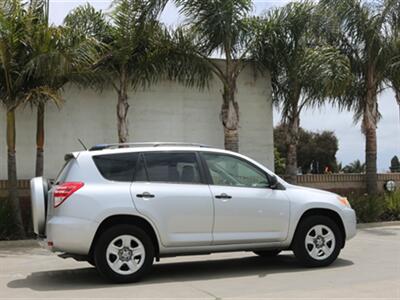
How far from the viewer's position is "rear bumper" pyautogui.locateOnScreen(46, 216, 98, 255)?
7.73 m

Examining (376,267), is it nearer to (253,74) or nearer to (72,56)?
(72,56)

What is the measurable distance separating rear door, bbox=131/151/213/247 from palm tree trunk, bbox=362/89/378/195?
1075cm

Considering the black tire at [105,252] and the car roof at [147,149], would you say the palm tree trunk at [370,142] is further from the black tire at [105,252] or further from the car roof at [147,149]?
the black tire at [105,252]

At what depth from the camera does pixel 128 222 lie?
26.5 ft

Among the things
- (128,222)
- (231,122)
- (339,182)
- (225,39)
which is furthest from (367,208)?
(128,222)

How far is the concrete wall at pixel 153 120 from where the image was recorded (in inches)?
615

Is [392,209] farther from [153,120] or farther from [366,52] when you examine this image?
[153,120]

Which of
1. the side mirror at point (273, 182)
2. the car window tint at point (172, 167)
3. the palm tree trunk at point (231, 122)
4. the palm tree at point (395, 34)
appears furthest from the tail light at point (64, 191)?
the palm tree at point (395, 34)

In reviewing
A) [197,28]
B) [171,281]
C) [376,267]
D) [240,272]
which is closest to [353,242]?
[376,267]

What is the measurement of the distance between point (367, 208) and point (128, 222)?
1020 centimetres

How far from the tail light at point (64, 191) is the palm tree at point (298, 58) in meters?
9.39

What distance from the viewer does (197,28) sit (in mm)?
15320

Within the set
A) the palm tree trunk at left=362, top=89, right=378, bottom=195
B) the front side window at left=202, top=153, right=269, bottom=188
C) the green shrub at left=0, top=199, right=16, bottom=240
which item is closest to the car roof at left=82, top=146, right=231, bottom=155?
the front side window at left=202, top=153, right=269, bottom=188

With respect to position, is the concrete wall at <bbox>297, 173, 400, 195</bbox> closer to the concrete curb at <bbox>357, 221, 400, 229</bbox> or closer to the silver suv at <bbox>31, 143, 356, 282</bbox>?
the concrete curb at <bbox>357, 221, 400, 229</bbox>
